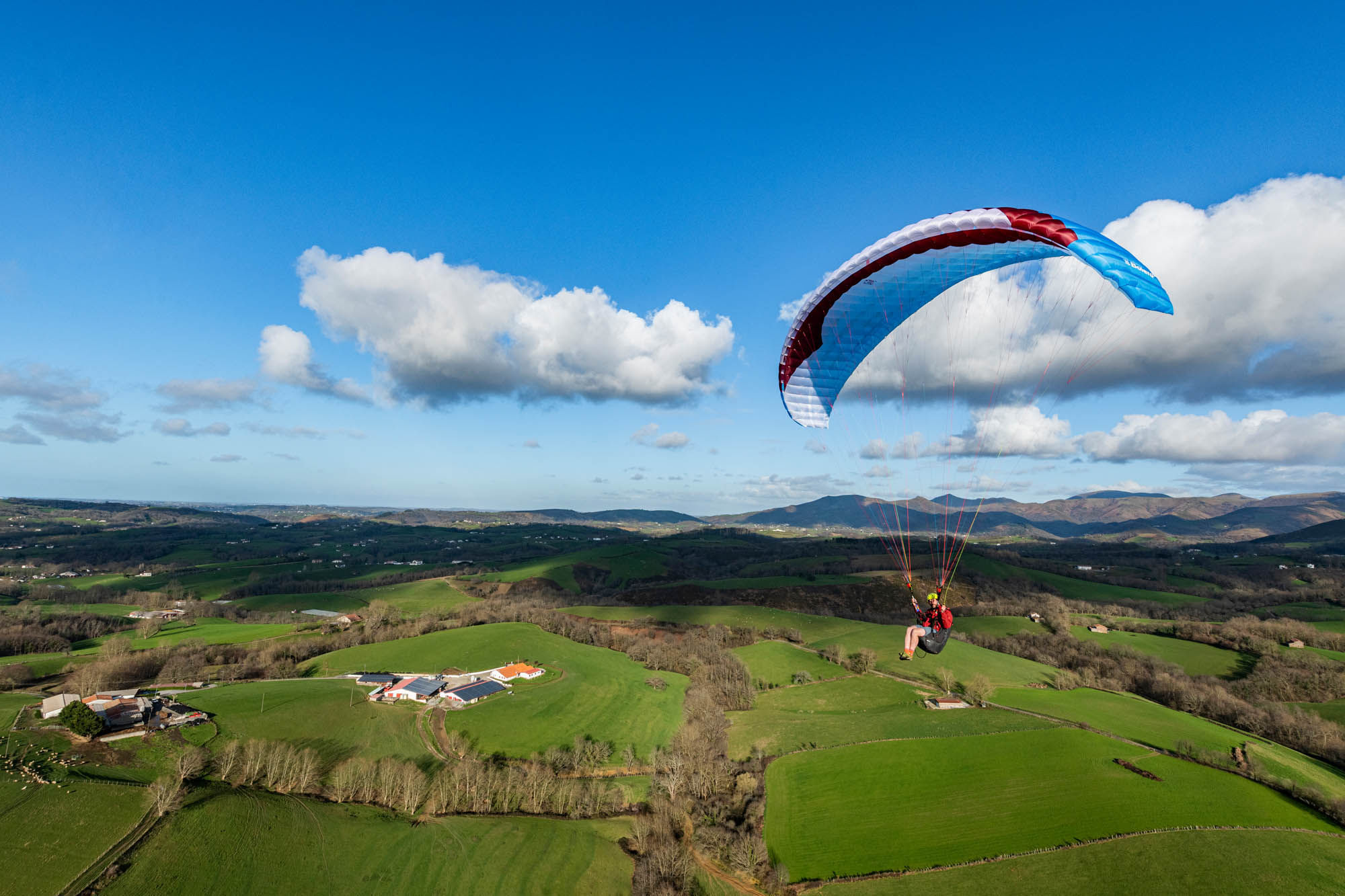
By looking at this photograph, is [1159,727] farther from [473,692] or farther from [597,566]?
[597,566]

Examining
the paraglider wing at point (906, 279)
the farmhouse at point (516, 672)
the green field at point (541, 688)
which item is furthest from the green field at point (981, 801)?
the farmhouse at point (516, 672)

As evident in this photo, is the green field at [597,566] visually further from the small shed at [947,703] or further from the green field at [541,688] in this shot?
the small shed at [947,703]

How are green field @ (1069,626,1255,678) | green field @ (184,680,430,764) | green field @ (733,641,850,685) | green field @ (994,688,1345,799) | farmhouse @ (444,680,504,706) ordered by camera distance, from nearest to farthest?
1. green field @ (994,688,1345,799)
2. green field @ (184,680,430,764)
3. farmhouse @ (444,680,504,706)
4. green field @ (1069,626,1255,678)
5. green field @ (733,641,850,685)

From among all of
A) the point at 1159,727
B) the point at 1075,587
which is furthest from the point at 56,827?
the point at 1075,587

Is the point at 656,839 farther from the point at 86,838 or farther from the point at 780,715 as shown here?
the point at 86,838

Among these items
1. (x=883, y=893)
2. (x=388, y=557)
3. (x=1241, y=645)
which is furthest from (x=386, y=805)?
(x=388, y=557)

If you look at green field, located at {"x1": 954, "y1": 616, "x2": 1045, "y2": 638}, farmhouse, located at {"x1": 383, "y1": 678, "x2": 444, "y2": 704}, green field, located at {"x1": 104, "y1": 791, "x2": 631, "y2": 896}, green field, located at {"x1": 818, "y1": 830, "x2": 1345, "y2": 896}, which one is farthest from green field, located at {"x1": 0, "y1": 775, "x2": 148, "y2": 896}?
green field, located at {"x1": 954, "y1": 616, "x2": 1045, "y2": 638}

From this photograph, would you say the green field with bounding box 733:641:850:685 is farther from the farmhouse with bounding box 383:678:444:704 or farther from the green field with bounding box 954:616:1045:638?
the farmhouse with bounding box 383:678:444:704
